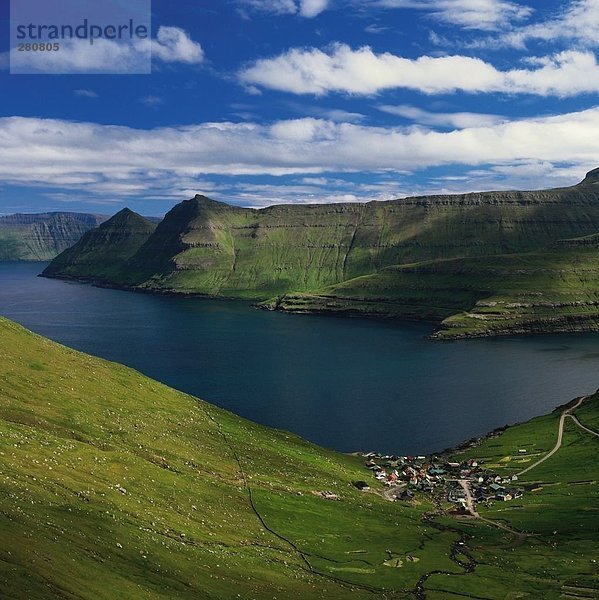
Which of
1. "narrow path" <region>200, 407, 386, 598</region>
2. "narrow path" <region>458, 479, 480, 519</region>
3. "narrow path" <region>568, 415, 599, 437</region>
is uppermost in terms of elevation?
"narrow path" <region>200, 407, 386, 598</region>

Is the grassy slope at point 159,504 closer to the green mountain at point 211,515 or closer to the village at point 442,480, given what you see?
the green mountain at point 211,515

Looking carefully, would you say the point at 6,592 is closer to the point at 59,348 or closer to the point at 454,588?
the point at 454,588

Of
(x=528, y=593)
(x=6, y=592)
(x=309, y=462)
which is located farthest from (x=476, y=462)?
(x=6, y=592)

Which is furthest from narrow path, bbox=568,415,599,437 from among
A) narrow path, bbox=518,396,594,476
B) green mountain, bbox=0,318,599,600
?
green mountain, bbox=0,318,599,600

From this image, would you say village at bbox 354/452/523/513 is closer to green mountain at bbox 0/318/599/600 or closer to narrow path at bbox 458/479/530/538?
narrow path at bbox 458/479/530/538

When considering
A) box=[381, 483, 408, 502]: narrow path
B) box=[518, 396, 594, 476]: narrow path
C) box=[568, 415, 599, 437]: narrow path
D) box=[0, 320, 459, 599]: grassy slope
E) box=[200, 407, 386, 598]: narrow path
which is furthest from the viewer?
box=[568, 415, 599, 437]: narrow path

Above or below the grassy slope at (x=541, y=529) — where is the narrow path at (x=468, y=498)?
below

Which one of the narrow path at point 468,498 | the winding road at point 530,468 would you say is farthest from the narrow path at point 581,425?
the narrow path at point 468,498
